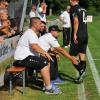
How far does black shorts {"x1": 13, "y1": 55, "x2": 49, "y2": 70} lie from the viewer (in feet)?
35.0

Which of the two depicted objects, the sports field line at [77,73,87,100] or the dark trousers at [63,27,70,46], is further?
the dark trousers at [63,27,70,46]

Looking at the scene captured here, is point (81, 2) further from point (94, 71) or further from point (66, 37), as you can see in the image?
point (94, 71)

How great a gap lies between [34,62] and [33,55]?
218 millimetres

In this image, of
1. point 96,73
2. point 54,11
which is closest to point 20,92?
point 96,73

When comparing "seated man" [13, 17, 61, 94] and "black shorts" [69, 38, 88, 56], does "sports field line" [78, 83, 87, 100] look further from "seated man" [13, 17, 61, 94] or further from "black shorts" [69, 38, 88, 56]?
"black shorts" [69, 38, 88, 56]

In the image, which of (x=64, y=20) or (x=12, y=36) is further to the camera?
(x=64, y=20)

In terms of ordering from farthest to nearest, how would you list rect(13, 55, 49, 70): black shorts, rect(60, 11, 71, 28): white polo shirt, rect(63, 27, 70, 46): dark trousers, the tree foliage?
the tree foliage
rect(60, 11, 71, 28): white polo shirt
rect(63, 27, 70, 46): dark trousers
rect(13, 55, 49, 70): black shorts

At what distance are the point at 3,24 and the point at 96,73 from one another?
365cm

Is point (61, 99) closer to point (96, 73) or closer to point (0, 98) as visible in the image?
point (0, 98)

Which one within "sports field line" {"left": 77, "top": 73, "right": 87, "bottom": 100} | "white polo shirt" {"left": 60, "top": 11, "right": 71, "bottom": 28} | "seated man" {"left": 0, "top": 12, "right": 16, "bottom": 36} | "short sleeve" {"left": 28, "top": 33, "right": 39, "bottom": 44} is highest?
"seated man" {"left": 0, "top": 12, "right": 16, "bottom": 36}

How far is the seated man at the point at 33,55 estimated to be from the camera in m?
10.6

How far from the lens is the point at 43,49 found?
1127cm

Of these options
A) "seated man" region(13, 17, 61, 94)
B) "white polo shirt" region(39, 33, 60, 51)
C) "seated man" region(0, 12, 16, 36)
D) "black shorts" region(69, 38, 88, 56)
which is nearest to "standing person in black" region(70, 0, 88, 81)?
"black shorts" region(69, 38, 88, 56)

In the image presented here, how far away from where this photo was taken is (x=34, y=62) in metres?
10.7
